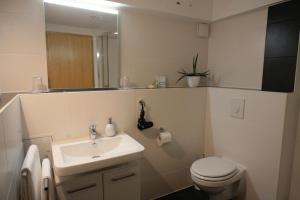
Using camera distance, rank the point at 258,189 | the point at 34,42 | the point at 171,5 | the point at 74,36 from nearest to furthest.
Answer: the point at 34,42 → the point at 74,36 → the point at 258,189 → the point at 171,5

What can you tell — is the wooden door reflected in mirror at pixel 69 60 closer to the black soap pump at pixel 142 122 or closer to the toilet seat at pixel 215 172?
the black soap pump at pixel 142 122

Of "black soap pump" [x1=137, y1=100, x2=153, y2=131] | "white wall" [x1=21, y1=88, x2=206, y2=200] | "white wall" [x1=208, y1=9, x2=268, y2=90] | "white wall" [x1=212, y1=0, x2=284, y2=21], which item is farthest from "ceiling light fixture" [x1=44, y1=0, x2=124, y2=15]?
"white wall" [x1=208, y1=9, x2=268, y2=90]

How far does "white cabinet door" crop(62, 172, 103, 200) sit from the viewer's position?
1268mm

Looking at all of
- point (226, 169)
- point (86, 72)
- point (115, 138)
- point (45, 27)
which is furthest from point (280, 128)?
point (45, 27)

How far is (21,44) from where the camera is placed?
1.49 metres

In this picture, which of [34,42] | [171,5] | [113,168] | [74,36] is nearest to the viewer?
[113,168]

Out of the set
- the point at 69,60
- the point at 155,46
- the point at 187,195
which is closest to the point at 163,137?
the point at 187,195

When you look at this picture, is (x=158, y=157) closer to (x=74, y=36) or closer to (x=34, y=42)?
(x=74, y=36)

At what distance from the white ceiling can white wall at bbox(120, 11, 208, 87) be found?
14cm

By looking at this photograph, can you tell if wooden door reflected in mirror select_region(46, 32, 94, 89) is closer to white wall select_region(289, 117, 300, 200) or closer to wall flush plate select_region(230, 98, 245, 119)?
wall flush plate select_region(230, 98, 245, 119)

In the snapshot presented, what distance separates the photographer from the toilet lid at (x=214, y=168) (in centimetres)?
168

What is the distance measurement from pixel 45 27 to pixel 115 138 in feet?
3.47

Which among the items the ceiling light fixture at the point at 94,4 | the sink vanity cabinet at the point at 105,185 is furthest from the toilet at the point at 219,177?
the ceiling light fixture at the point at 94,4

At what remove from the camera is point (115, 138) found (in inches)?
65.6
